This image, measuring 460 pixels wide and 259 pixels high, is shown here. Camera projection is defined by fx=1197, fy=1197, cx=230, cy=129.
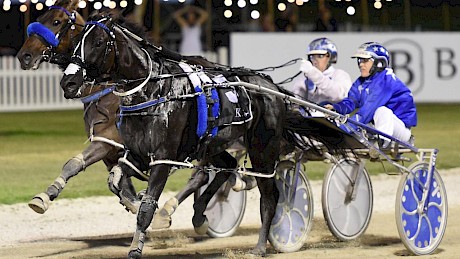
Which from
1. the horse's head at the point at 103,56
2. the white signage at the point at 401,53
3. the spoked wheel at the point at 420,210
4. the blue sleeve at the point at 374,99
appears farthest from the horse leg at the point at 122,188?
the white signage at the point at 401,53

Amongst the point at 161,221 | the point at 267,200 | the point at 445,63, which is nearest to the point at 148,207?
the point at 161,221

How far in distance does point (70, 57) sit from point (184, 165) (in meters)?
1.03

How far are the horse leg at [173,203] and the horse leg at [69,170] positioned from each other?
2.20 ft

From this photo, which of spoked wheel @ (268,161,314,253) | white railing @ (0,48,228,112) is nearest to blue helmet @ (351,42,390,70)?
spoked wheel @ (268,161,314,253)

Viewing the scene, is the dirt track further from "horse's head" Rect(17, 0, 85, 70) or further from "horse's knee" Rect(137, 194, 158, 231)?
"horse's head" Rect(17, 0, 85, 70)

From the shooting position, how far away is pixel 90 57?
7.73m

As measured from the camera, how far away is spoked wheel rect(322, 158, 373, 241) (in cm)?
945

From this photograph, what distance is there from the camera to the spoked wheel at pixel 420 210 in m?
8.78

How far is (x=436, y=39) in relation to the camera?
2075 centimetres

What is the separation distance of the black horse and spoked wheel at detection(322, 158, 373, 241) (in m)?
1.29

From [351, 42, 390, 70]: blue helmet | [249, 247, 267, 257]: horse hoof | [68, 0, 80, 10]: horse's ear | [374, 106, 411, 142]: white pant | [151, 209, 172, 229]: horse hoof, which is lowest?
[249, 247, 267, 257]: horse hoof

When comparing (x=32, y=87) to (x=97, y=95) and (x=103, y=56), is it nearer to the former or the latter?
(x=97, y=95)

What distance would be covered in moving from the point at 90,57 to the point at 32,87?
14.1 m

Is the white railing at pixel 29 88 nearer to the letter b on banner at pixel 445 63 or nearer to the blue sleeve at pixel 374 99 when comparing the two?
the letter b on banner at pixel 445 63
